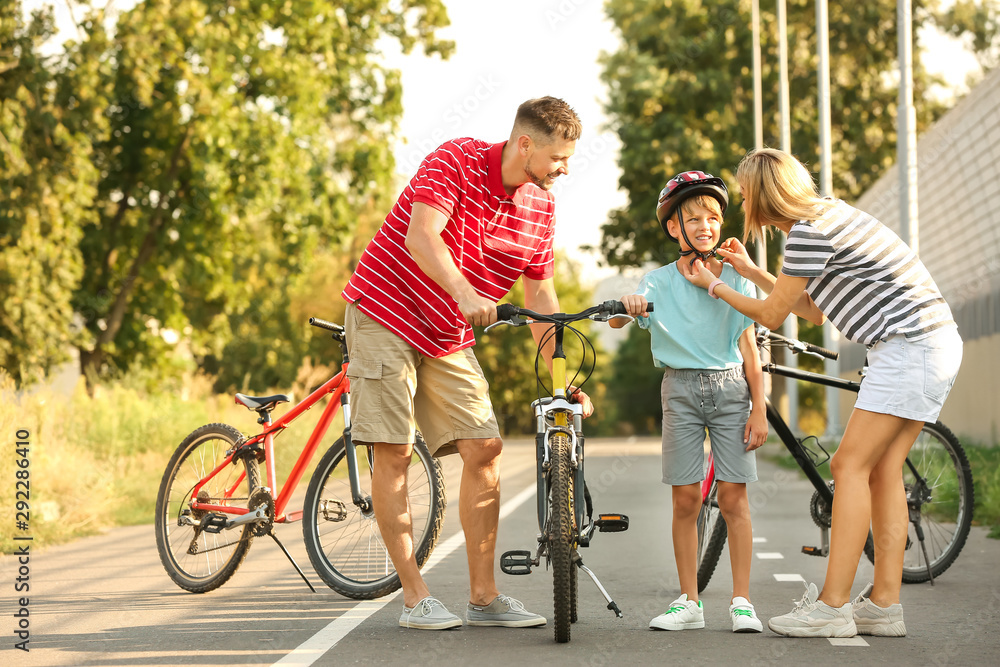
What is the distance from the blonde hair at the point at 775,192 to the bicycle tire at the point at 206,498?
9.22 feet

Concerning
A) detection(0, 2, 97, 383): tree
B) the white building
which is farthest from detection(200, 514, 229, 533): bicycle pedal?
detection(0, 2, 97, 383): tree

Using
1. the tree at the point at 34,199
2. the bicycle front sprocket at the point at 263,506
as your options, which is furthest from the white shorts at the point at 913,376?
the tree at the point at 34,199

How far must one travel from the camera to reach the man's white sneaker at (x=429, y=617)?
16.7 ft

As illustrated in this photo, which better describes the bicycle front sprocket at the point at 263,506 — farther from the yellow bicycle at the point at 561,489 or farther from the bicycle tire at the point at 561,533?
the bicycle tire at the point at 561,533

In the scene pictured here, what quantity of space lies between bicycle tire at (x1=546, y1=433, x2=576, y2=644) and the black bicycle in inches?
58.3

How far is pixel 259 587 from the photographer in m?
6.39

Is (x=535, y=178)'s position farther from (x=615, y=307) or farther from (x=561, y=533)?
(x=561, y=533)

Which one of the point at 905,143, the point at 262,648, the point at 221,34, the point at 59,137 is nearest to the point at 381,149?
the point at 221,34

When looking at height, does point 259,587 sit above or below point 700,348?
below

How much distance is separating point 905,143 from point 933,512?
841cm

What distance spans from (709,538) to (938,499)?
135 cm

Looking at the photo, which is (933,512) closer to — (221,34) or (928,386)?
(928,386)

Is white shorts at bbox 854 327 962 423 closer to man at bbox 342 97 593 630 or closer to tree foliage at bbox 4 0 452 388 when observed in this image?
man at bbox 342 97 593 630

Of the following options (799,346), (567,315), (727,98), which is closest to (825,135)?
(727,98)
